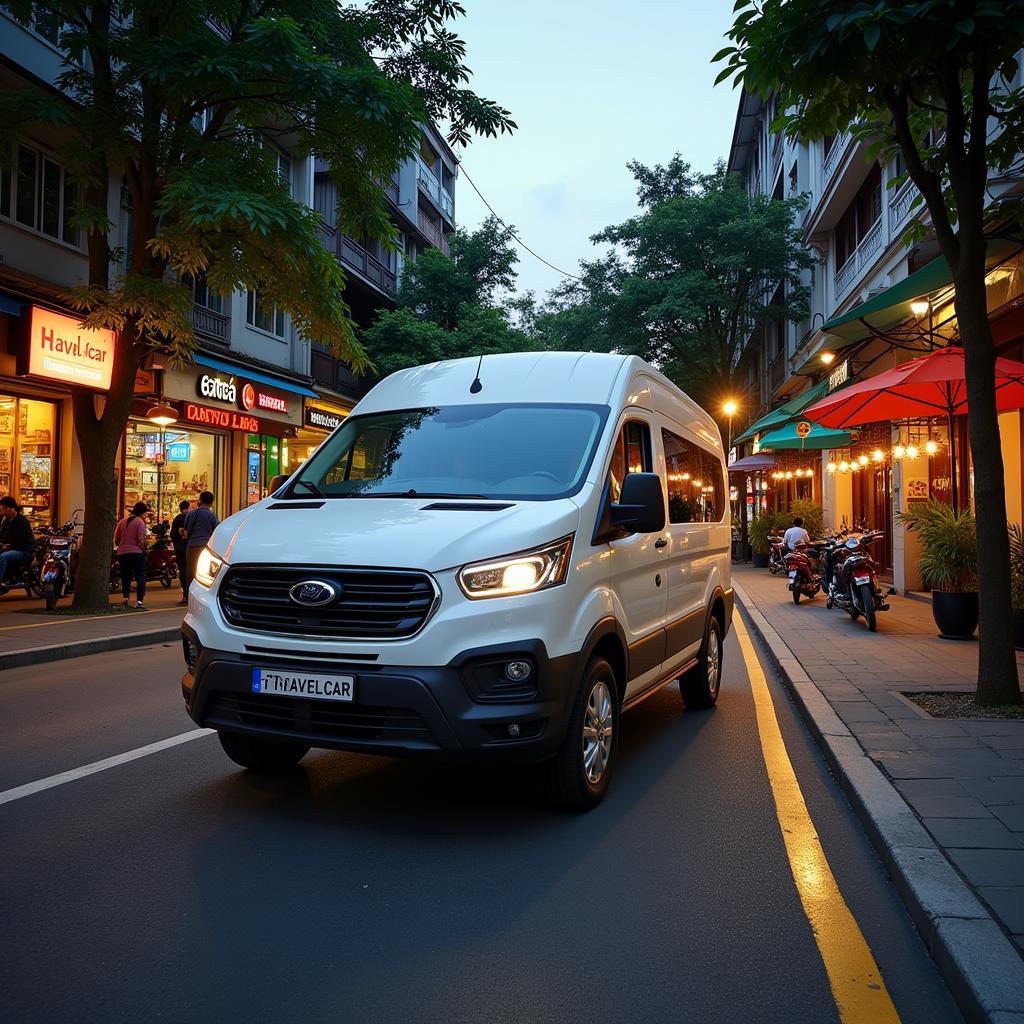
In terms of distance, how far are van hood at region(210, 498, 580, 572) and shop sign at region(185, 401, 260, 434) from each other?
52.7 feet

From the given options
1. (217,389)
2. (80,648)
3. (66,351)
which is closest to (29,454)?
(66,351)

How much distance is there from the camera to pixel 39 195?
1568cm

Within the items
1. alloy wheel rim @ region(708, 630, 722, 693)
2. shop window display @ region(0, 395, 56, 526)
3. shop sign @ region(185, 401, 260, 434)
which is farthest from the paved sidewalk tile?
shop sign @ region(185, 401, 260, 434)

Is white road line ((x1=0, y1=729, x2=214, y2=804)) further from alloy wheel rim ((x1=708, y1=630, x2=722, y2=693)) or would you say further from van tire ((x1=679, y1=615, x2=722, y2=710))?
alloy wheel rim ((x1=708, y1=630, x2=722, y2=693))

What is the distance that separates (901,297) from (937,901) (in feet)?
35.6

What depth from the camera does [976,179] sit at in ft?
23.5

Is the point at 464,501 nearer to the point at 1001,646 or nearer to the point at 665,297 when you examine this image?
the point at 1001,646

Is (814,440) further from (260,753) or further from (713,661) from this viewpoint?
(260,753)

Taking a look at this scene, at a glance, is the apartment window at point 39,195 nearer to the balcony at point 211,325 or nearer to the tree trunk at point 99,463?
the tree trunk at point 99,463

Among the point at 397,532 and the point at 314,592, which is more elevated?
the point at 397,532

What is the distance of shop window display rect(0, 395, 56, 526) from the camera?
15.9 m

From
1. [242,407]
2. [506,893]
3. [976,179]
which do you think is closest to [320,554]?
[506,893]

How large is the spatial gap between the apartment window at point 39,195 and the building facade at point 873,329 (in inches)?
457

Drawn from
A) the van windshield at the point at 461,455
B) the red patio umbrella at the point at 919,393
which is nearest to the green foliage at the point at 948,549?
the red patio umbrella at the point at 919,393
